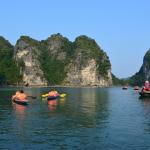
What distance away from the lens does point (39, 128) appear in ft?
134

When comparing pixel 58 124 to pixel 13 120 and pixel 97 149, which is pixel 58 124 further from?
pixel 97 149

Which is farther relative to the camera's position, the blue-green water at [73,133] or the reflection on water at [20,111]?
the reflection on water at [20,111]

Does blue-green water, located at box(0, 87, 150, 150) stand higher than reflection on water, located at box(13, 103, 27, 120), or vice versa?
reflection on water, located at box(13, 103, 27, 120)

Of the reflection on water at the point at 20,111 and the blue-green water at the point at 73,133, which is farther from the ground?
the reflection on water at the point at 20,111

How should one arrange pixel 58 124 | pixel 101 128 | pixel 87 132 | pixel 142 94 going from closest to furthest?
1. pixel 87 132
2. pixel 101 128
3. pixel 58 124
4. pixel 142 94

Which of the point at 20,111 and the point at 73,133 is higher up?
the point at 20,111

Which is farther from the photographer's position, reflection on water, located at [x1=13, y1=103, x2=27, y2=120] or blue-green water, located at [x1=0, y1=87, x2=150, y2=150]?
reflection on water, located at [x1=13, y1=103, x2=27, y2=120]

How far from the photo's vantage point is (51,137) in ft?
116

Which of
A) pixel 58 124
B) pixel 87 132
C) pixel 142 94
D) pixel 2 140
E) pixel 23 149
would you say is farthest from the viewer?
pixel 142 94

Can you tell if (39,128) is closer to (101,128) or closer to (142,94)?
(101,128)

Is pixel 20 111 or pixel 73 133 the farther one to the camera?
pixel 20 111

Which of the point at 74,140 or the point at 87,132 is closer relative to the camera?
the point at 74,140

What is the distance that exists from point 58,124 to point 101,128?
201 inches

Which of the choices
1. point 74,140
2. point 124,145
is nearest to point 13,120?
point 74,140
